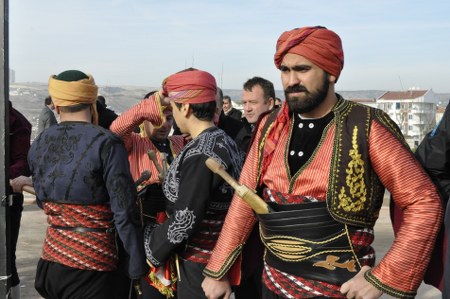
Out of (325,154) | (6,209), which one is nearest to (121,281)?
(6,209)

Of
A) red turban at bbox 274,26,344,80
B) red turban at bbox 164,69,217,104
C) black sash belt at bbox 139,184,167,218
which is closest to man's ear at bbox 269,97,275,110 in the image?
black sash belt at bbox 139,184,167,218

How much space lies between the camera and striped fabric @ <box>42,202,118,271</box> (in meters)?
3.46

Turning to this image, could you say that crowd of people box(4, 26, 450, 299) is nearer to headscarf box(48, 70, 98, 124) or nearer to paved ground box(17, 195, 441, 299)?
headscarf box(48, 70, 98, 124)

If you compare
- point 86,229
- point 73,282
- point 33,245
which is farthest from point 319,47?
point 33,245

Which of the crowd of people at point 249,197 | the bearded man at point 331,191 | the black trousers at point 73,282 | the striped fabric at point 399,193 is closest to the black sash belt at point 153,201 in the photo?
the crowd of people at point 249,197

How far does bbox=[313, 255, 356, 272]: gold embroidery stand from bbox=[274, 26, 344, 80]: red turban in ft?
2.52

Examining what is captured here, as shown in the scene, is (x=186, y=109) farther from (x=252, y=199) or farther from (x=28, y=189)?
(x=28, y=189)

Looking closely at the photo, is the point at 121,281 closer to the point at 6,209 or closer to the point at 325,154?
the point at 6,209

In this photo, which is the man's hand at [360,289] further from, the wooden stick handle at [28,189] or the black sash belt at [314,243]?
the wooden stick handle at [28,189]

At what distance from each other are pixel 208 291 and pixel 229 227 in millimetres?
311

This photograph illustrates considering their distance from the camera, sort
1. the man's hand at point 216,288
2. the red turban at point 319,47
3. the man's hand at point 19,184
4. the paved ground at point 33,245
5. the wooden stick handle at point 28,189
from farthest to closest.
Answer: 1. the paved ground at point 33,245
2. the man's hand at point 19,184
3. the wooden stick handle at point 28,189
4. the man's hand at point 216,288
5. the red turban at point 319,47

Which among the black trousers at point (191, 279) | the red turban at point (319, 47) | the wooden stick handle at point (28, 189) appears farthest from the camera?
the wooden stick handle at point (28, 189)

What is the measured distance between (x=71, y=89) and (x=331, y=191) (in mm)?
1566

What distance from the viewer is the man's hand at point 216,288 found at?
3.06m
